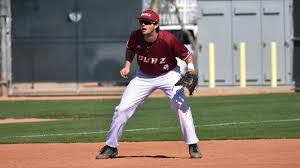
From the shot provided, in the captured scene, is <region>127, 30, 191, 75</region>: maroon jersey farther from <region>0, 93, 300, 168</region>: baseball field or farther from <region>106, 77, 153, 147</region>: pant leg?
<region>0, 93, 300, 168</region>: baseball field

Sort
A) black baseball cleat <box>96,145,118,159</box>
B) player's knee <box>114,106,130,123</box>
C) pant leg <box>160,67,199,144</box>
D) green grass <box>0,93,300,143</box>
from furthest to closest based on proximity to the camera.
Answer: green grass <box>0,93,300,143</box> < black baseball cleat <box>96,145,118,159</box> < player's knee <box>114,106,130,123</box> < pant leg <box>160,67,199,144</box>

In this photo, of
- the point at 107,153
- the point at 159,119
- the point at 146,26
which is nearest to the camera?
the point at 146,26

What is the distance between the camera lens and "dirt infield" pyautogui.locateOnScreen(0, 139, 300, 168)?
10664mm

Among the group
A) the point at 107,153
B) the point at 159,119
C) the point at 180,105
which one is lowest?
the point at 159,119

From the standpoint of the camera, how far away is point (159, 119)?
18.3m

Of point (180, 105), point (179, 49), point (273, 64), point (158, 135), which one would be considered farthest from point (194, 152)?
point (273, 64)

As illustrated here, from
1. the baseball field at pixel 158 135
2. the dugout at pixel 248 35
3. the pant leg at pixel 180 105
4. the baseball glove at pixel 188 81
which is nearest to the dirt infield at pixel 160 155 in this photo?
the baseball field at pixel 158 135

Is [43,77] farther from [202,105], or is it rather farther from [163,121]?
[163,121]

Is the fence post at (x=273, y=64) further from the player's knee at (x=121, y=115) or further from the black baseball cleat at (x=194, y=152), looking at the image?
the player's knee at (x=121, y=115)

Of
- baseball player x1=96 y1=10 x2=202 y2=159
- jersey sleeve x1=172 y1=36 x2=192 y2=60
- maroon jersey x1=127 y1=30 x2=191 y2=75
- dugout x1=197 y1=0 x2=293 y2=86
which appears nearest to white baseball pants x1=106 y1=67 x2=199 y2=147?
baseball player x1=96 y1=10 x2=202 y2=159

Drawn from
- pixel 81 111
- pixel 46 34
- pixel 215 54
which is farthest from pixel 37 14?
pixel 81 111

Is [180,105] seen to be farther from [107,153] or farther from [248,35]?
[248,35]

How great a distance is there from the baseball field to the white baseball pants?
1.11 ft

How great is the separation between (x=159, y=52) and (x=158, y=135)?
13.3 feet
